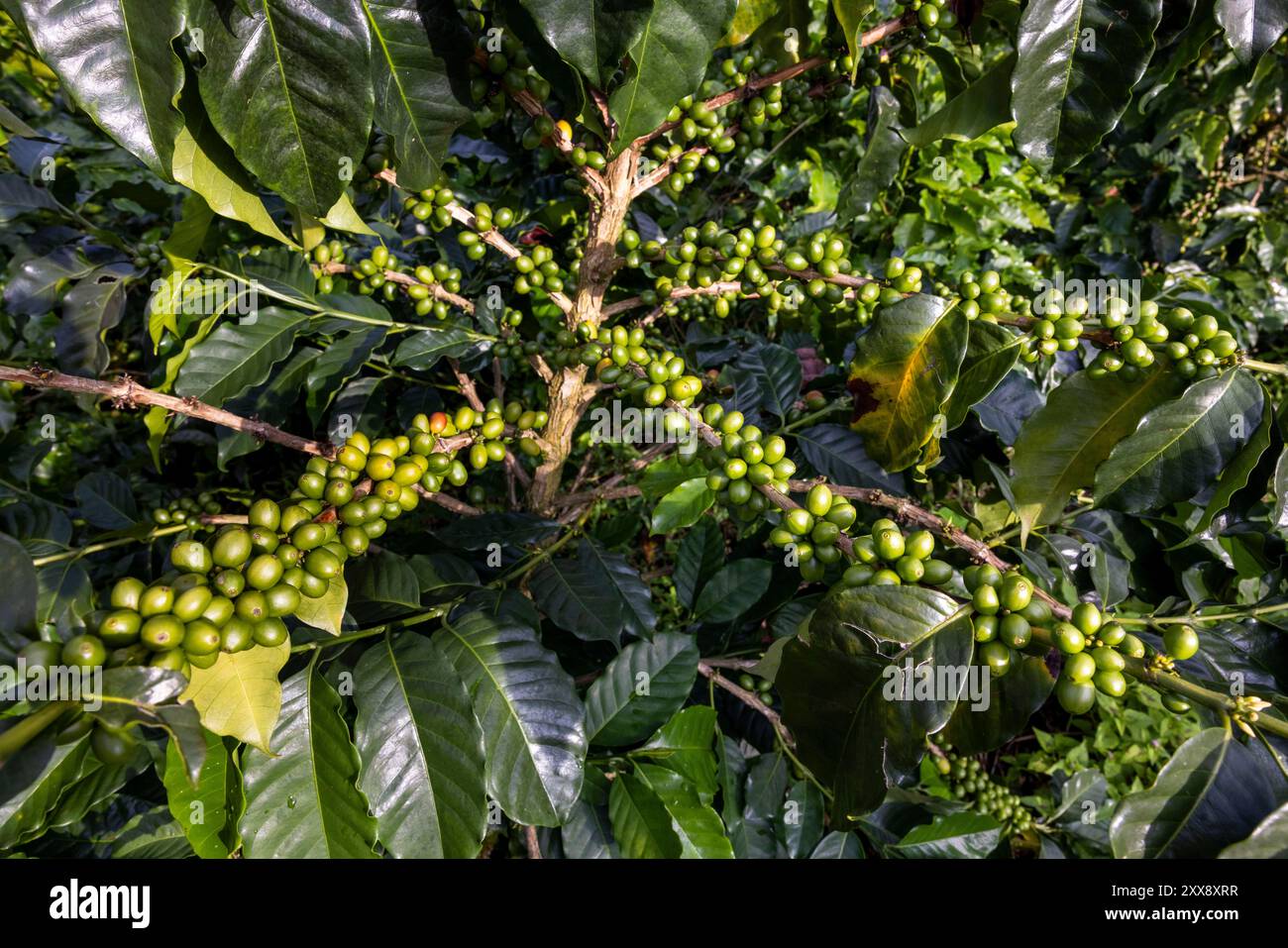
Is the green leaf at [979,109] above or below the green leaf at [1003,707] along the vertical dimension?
above

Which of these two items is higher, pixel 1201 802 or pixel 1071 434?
pixel 1071 434

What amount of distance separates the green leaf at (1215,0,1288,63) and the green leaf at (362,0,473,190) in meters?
1.09

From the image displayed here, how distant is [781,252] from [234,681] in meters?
1.24

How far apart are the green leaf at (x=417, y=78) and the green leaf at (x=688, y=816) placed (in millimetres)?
1135

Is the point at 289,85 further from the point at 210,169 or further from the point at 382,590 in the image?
the point at 382,590

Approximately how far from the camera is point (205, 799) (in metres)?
1.04

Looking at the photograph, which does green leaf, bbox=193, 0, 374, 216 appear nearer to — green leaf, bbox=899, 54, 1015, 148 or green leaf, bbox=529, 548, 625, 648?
green leaf, bbox=529, 548, 625, 648

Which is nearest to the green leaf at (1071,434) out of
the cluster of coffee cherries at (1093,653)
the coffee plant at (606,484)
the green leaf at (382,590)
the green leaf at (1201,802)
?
the coffee plant at (606,484)

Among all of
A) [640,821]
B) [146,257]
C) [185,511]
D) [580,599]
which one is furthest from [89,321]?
[640,821]

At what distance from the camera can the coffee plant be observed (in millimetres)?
832

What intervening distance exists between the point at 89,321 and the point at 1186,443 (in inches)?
90.7

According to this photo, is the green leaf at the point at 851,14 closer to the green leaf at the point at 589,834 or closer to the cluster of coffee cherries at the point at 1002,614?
the cluster of coffee cherries at the point at 1002,614

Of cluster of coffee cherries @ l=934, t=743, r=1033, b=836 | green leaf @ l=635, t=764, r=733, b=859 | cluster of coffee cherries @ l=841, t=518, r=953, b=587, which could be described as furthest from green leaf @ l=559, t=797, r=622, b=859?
cluster of coffee cherries @ l=934, t=743, r=1033, b=836

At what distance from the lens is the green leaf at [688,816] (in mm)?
1278
